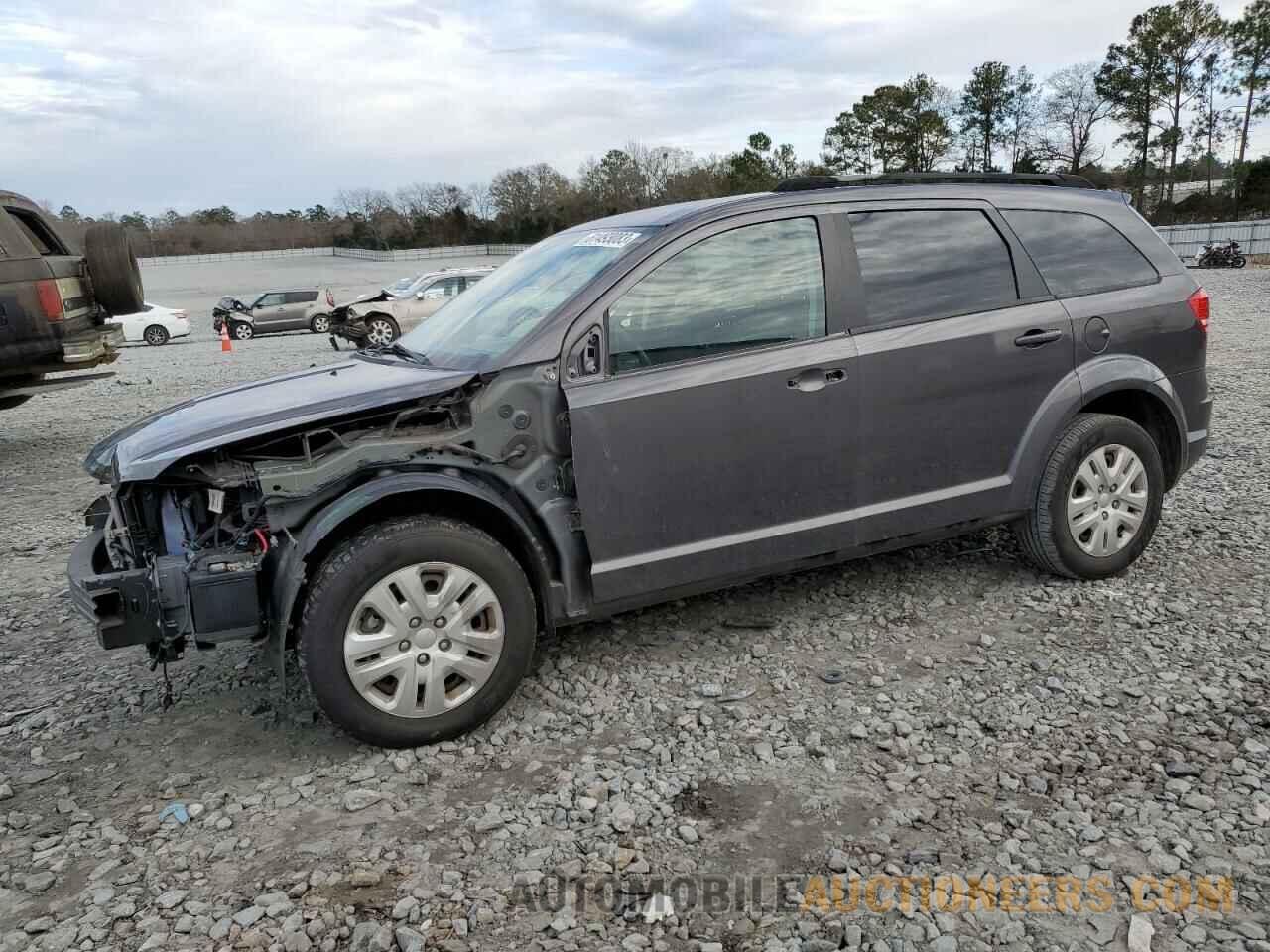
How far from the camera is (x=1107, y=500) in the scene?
14.8 feet

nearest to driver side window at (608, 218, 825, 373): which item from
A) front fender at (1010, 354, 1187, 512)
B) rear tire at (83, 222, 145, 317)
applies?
front fender at (1010, 354, 1187, 512)

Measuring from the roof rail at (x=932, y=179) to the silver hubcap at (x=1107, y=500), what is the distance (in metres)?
1.32

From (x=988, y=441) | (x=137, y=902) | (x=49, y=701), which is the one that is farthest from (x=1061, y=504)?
(x=49, y=701)

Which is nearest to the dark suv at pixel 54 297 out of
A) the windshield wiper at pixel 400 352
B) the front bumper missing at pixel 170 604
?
the windshield wiper at pixel 400 352

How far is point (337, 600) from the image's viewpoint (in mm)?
3223

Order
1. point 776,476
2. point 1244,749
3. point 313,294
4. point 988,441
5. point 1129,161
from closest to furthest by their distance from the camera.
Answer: point 1244,749 → point 776,476 → point 988,441 → point 313,294 → point 1129,161

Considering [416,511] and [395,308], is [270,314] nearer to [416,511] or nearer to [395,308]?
[395,308]

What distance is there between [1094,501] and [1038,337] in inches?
33.2

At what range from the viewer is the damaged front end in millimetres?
3257

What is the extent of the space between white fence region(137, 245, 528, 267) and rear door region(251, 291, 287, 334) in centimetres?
4396

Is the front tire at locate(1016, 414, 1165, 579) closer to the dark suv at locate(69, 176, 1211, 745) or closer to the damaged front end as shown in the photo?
the dark suv at locate(69, 176, 1211, 745)

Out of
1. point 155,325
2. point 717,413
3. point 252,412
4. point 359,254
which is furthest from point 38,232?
point 359,254

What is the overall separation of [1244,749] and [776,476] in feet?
6.02

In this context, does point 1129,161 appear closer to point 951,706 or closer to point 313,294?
point 313,294
